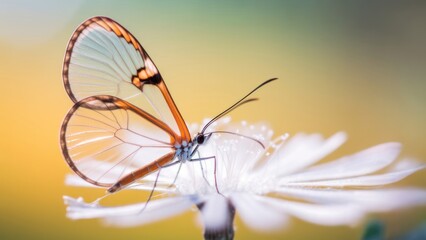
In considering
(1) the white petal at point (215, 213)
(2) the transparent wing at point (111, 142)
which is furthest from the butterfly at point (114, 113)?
(1) the white petal at point (215, 213)

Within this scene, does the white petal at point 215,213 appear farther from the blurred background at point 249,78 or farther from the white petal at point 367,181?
the blurred background at point 249,78

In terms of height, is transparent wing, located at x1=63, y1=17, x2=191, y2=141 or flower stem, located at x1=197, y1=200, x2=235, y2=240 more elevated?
transparent wing, located at x1=63, y1=17, x2=191, y2=141

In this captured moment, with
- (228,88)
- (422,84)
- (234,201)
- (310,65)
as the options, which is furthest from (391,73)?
(234,201)

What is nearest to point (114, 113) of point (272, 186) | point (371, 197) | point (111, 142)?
point (111, 142)

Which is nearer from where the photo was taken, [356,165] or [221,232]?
[221,232]

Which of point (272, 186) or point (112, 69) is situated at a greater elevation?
point (112, 69)

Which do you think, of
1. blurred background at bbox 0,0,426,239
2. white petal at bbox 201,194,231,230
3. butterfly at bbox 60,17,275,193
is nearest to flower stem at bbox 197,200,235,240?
white petal at bbox 201,194,231,230

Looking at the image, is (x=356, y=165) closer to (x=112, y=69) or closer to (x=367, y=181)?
(x=367, y=181)

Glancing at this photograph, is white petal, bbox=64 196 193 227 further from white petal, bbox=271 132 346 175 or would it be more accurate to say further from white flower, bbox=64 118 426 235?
white petal, bbox=271 132 346 175
